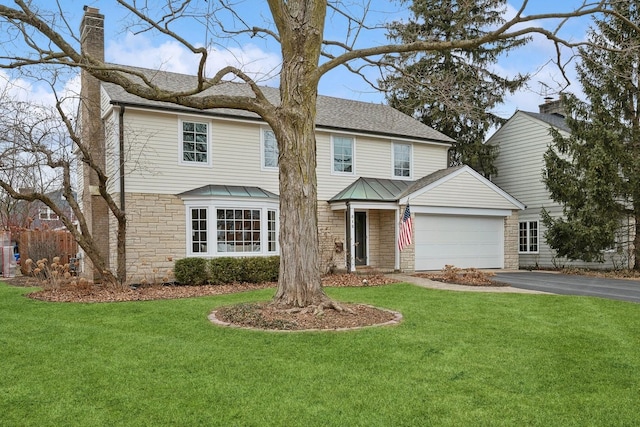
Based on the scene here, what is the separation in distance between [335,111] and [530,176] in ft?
32.0

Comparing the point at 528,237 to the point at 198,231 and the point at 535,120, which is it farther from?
the point at 198,231

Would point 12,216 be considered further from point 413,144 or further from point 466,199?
point 466,199

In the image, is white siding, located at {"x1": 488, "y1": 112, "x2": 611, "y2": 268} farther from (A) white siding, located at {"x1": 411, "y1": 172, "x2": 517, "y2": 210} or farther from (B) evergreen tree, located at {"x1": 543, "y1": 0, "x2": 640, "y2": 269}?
(A) white siding, located at {"x1": 411, "y1": 172, "x2": 517, "y2": 210}

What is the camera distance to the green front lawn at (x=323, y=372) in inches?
156

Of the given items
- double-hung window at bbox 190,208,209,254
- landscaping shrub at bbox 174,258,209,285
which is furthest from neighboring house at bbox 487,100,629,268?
landscaping shrub at bbox 174,258,209,285

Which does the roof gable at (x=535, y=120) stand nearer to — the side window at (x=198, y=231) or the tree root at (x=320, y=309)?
the side window at (x=198, y=231)

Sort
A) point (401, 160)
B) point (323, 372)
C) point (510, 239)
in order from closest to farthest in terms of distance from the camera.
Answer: point (323, 372)
point (401, 160)
point (510, 239)

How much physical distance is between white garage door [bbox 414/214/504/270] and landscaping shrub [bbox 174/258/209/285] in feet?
25.3

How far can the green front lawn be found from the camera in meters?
3.95

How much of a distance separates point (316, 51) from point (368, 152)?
9851 millimetres

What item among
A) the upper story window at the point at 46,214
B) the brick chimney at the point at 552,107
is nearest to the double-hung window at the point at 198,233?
the brick chimney at the point at 552,107

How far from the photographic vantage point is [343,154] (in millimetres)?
17703

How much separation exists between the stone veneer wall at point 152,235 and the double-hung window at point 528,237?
15397 mm

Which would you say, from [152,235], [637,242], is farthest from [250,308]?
[637,242]
